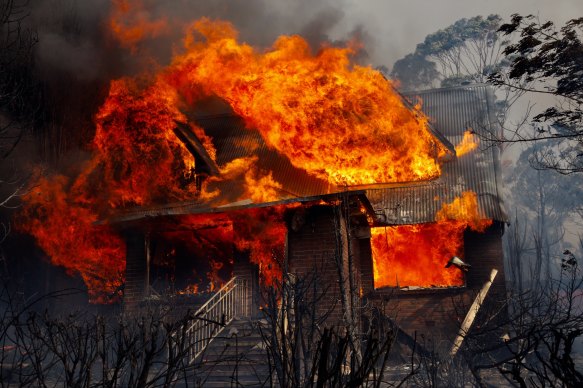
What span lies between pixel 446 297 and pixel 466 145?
5830 mm

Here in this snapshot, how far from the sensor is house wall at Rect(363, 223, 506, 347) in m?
15.4

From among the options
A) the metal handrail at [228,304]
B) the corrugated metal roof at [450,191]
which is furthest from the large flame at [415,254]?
the metal handrail at [228,304]

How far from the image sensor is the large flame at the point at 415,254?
56.6 ft

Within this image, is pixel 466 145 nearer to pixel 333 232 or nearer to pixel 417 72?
pixel 333 232

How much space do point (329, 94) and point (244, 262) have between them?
18.6 feet

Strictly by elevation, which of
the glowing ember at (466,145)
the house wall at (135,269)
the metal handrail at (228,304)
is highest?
the glowing ember at (466,145)

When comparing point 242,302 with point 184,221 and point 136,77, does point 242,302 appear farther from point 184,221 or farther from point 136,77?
point 136,77

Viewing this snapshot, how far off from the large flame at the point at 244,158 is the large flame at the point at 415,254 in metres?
2.25

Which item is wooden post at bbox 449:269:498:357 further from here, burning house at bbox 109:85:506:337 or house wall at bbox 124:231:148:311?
house wall at bbox 124:231:148:311

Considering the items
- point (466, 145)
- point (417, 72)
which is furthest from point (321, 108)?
point (417, 72)

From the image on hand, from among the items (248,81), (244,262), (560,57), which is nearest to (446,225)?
(244,262)

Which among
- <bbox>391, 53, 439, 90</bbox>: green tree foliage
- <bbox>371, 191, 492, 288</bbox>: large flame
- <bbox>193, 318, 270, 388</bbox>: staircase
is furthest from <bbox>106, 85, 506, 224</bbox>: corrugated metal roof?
<bbox>391, 53, 439, 90</bbox>: green tree foliage

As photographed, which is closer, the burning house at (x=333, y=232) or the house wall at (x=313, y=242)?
the house wall at (x=313, y=242)

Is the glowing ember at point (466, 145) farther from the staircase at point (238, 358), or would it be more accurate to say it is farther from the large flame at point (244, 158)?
the staircase at point (238, 358)
